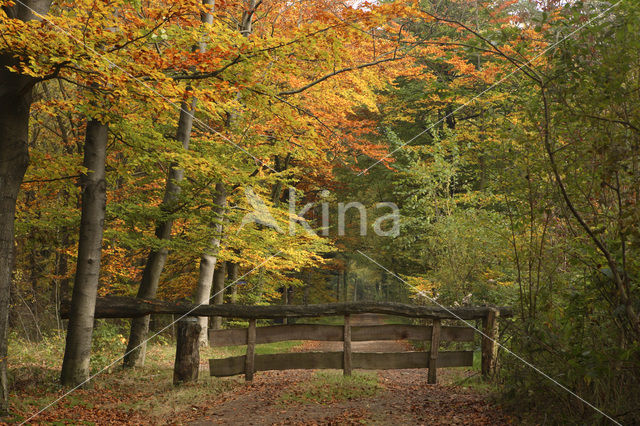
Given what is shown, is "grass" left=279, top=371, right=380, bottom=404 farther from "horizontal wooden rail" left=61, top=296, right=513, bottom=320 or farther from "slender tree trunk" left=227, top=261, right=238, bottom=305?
"slender tree trunk" left=227, top=261, right=238, bottom=305

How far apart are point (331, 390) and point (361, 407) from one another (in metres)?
0.93

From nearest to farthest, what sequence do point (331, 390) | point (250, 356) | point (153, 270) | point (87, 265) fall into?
point (331, 390), point (87, 265), point (250, 356), point (153, 270)

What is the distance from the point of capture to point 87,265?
8.18 m

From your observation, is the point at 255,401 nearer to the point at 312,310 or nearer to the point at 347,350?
the point at 312,310

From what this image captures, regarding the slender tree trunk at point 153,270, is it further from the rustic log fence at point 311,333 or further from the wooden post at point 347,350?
the wooden post at point 347,350

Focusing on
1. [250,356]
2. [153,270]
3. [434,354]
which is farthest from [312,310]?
[153,270]

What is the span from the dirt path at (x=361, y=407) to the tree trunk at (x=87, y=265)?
102 inches

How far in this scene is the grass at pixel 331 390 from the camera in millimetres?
7246

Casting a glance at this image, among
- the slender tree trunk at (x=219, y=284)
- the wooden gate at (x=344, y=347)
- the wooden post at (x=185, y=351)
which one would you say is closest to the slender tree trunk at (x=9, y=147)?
the wooden post at (x=185, y=351)

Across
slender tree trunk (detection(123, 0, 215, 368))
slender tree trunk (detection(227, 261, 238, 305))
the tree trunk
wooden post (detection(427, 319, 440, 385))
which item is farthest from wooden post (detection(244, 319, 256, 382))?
slender tree trunk (detection(227, 261, 238, 305))

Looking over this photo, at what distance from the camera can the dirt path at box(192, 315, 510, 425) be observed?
20.0ft

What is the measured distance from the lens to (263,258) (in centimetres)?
1531

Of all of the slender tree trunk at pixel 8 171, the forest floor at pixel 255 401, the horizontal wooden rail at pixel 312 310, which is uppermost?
the slender tree trunk at pixel 8 171

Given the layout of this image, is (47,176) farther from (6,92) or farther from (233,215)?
(233,215)
